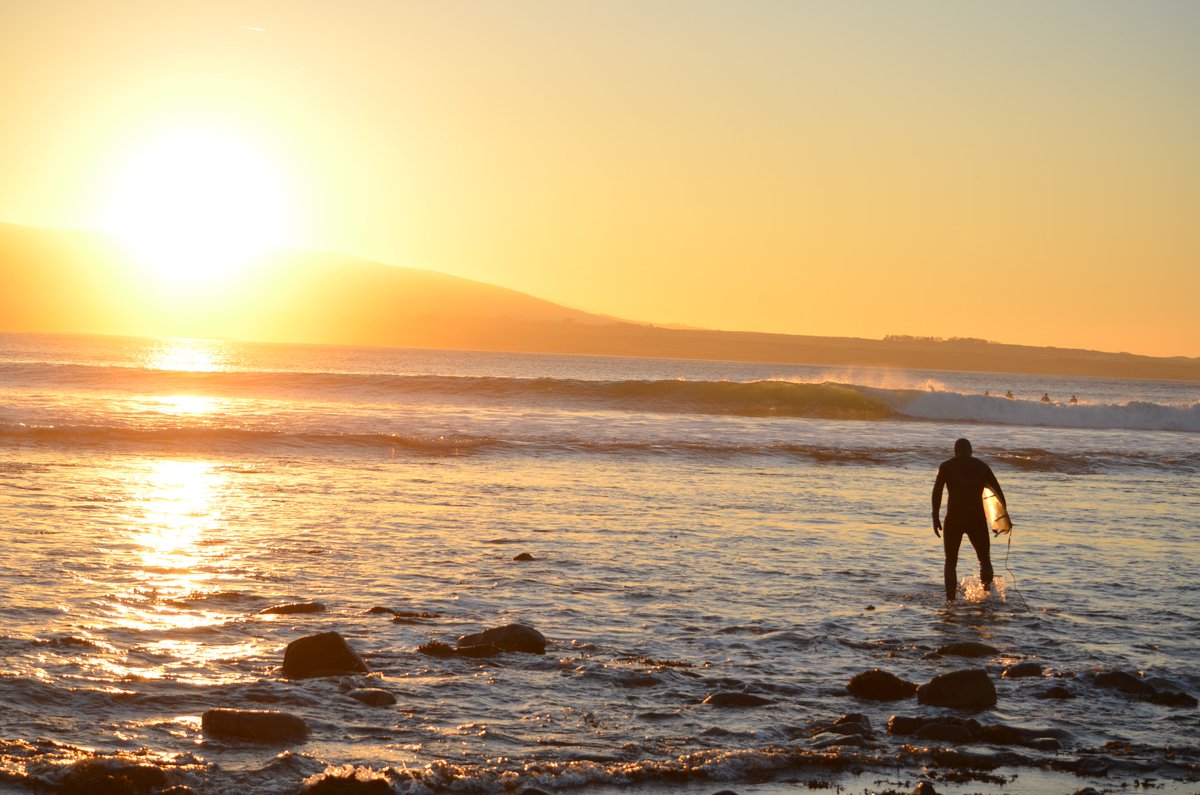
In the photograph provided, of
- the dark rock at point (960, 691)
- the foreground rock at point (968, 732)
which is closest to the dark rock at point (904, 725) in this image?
the foreground rock at point (968, 732)

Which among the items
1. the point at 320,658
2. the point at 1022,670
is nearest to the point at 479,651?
the point at 320,658

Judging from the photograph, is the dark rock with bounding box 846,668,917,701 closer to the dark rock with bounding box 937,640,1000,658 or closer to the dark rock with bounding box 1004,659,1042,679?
the dark rock with bounding box 1004,659,1042,679

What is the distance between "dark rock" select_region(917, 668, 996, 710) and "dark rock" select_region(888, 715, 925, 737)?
0.59m

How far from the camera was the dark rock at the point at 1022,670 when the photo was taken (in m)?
8.91

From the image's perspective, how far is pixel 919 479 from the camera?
25094mm

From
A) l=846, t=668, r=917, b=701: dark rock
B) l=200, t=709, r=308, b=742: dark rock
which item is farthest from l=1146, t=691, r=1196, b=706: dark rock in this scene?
l=200, t=709, r=308, b=742: dark rock

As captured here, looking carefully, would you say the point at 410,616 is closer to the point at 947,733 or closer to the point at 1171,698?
the point at 947,733

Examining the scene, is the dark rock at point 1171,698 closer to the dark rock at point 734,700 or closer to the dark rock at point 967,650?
the dark rock at point 967,650

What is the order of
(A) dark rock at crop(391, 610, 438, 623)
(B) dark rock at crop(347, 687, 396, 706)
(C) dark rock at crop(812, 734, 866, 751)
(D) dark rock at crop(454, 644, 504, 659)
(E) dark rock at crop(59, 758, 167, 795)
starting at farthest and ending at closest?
(A) dark rock at crop(391, 610, 438, 623), (D) dark rock at crop(454, 644, 504, 659), (B) dark rock at crop(347, 687, 396, 706), (C) dark rock at crop(812, 734, 866, 751), (E) dark rock at crop(59, 758, 167, 795)

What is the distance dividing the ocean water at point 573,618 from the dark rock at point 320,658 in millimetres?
148

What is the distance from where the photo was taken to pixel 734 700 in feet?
26.5

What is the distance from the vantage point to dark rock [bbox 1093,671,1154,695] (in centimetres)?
855

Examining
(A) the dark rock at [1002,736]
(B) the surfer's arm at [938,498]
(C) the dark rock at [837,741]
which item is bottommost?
(C) the dark rock at [837,741]

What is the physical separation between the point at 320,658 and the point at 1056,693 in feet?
17.4
